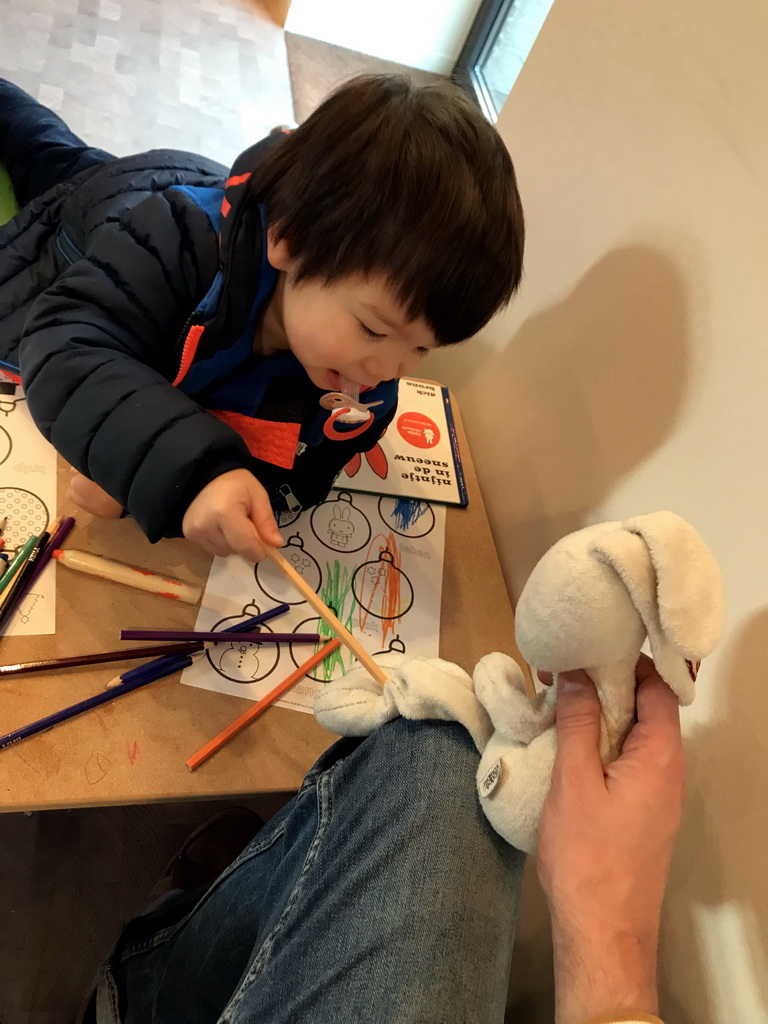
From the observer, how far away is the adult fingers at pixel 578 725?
1.29ft

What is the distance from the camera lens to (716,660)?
49cm

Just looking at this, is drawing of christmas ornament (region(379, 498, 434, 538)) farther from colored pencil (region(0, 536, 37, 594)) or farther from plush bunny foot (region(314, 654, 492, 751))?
colored pencil (region(0, 536, 37, 594))

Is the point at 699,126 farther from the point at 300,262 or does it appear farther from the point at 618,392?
the point at 300,262

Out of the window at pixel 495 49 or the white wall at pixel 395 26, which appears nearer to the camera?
the window at pixel 495 49

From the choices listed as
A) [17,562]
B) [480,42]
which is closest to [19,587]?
[17,562]

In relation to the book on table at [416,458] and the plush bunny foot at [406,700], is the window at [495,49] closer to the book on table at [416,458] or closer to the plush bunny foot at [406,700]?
the book on table at [416,458]

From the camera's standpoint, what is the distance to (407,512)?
79 cm

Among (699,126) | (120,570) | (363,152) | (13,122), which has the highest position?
(699,126)

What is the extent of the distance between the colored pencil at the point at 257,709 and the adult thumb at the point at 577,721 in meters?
0.27

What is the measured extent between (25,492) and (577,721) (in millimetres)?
535

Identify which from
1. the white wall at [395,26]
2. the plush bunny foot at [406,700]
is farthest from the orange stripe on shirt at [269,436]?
the white wall at [395,26]

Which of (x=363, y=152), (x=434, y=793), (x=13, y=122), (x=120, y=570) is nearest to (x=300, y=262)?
(x=363, y=152)

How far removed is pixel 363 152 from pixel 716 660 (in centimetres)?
Answer: 49

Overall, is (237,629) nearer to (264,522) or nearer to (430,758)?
(264,522)
